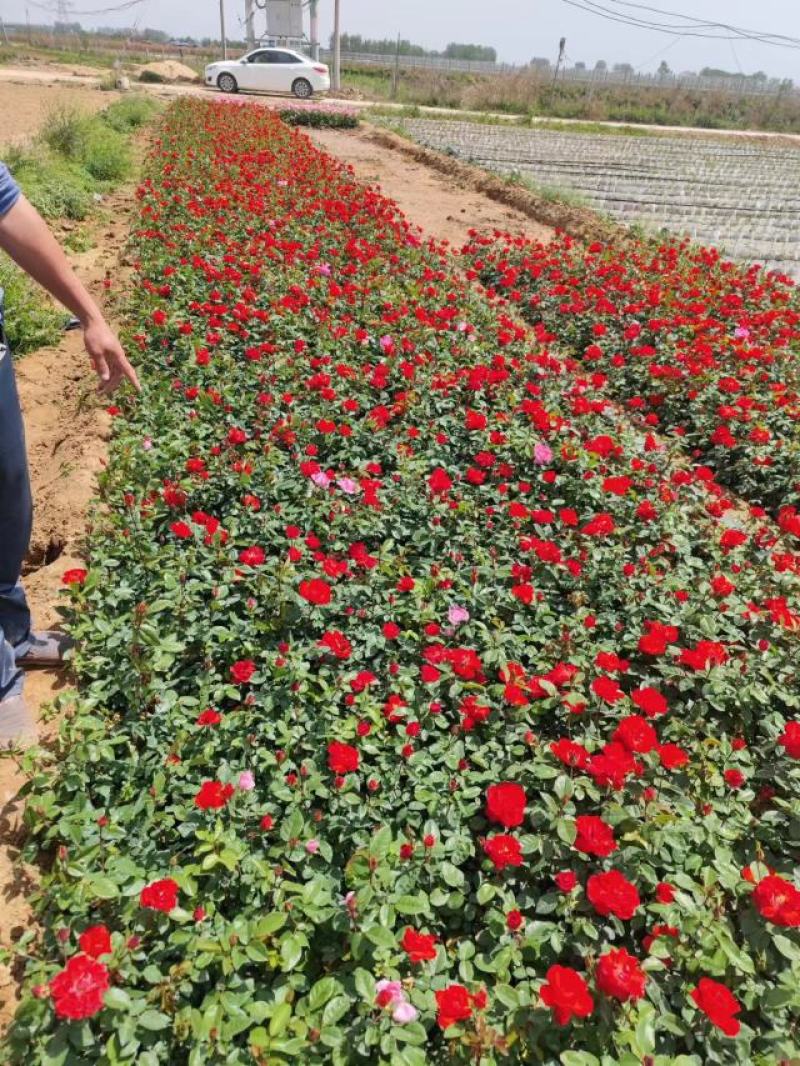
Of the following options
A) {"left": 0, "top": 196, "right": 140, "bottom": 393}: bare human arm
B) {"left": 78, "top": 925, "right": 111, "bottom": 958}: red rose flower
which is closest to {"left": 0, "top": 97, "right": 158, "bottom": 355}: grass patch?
{"left": 0, "top": 196, "right": 140, "bottom": 393}: bare human arm

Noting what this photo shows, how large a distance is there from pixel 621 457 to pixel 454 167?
12179mm

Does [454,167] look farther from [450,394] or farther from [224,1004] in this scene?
[224,1004]

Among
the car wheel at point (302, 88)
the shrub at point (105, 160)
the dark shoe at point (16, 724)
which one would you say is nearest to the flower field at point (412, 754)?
the dark shoe at point (16, 724)

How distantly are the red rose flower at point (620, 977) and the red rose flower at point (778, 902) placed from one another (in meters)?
0.35

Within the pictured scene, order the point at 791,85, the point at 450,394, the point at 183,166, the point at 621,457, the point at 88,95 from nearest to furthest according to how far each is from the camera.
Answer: the point at 621,457
the point at 450,394
the point at 183,166
the point at 88,95
the point at 791,85

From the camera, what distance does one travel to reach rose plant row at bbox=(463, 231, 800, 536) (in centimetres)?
404

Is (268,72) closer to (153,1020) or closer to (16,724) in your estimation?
(16,724)

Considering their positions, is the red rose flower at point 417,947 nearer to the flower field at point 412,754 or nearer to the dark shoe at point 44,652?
the flower field at point 412,754

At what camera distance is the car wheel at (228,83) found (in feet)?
77.3

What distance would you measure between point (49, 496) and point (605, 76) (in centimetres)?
5686

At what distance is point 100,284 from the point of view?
5844 mm

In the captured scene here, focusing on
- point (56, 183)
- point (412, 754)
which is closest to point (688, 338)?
point (412, 754)

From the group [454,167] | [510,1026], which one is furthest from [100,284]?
[454,167]

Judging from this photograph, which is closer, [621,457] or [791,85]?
[621,457]
